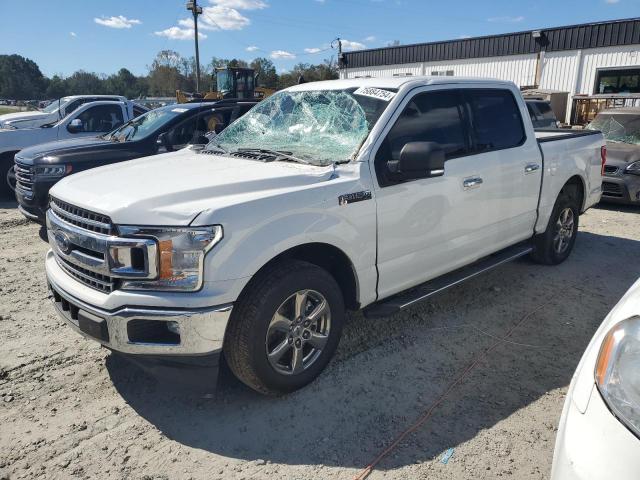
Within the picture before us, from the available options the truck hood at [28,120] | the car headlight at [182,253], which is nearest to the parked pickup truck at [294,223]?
the car headlight at [182,253]

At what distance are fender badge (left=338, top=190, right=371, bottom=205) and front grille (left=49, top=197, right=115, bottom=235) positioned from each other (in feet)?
4.42

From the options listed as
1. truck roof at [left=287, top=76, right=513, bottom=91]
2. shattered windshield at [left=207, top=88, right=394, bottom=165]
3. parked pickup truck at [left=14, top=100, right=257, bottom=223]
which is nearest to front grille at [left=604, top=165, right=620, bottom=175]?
truck roof at [left=287, top=76, right=513, bottom=91]

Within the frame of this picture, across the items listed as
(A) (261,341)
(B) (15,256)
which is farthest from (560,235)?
(B) (15,256)

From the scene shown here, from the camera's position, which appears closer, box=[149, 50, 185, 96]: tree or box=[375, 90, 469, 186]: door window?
box=[375, 90, 469, 186]: door window

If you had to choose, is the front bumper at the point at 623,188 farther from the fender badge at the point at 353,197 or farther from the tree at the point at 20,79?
the tree at the point at 20,79

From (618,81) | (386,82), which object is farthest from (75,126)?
(618,81)

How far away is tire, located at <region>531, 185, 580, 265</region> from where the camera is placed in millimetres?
5605

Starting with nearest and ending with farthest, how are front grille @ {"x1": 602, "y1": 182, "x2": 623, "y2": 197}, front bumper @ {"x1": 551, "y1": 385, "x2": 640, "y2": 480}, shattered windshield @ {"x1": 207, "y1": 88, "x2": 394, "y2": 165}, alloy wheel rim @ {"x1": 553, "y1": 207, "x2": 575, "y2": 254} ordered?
1. front bumper @ {"x1": 551, "y1": 385, "x2": 640, "y2": 480}
2. shattered windshield @ {"x1": 207, "y1": 88, "x2": 394, "y2": 165}
3. alloy wheel rim @ {"x1": 553, "y1": 207, "x2": 575, "y2": 254}
4. front grille @ {"x1": 602, "y1": 182, "x2": 623, "y2": 197}

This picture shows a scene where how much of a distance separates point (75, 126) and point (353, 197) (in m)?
8.54

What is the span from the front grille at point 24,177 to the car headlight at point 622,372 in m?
6.82

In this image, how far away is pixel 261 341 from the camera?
2906 millimetres

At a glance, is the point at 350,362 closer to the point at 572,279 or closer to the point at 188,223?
the point at 188,223

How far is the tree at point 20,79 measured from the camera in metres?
76.1

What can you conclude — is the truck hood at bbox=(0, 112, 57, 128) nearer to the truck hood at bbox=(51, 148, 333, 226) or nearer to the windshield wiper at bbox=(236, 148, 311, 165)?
the truck hood at bbox=(51, 148, 333, 226)
